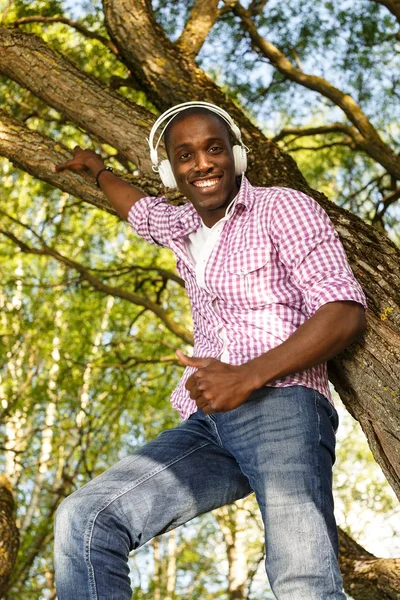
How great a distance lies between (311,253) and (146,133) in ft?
6.25

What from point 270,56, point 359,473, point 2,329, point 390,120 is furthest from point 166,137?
point 359,473

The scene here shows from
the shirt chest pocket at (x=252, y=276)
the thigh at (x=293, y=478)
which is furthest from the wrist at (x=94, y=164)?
the thigh at (x=293, y=478)

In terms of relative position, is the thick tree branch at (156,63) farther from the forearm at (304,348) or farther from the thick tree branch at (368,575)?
the thick tree branch at (368,575)

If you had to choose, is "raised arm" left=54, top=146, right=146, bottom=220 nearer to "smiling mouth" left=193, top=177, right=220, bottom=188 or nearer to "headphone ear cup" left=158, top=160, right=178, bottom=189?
"headphone ear cup" left=158, top=160, right=178, bottom=189

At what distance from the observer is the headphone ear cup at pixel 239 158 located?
3061mm

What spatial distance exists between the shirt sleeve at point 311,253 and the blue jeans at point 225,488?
349mm

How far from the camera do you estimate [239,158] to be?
307 cm

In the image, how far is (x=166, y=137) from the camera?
3.14m

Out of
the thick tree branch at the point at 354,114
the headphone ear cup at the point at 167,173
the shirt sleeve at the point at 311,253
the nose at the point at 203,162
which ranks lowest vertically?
the shirt sleeve at the point at 311,253

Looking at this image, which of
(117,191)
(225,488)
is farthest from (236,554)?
(225,488)

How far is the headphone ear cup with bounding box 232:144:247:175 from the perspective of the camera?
3061 millimetres

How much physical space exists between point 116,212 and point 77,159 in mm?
382

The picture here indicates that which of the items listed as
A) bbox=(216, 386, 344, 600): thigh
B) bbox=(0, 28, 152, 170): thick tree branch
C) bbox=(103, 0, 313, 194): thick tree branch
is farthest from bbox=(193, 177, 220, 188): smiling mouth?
bbox=(103, 0, 313, 194): thick tree branch

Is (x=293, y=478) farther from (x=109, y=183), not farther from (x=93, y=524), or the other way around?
(x=109, y=183)
